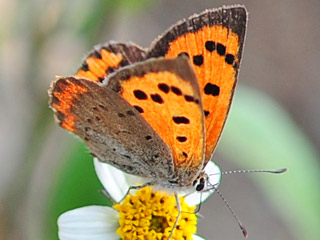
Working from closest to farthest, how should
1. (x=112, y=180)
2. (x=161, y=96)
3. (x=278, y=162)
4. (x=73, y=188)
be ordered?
(x=161, y=96), (x=112, y=180), (x=73, y=188), (x=278, y=162)

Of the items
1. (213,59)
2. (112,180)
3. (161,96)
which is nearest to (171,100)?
(161,96)

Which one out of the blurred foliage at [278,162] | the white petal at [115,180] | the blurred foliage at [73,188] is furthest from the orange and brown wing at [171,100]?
the blurred foliage at [278,162]

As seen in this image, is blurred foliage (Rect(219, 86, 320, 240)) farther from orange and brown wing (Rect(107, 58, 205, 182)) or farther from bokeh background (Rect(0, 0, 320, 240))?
orange and brown wing (Rect(107, 58, 205, 182))

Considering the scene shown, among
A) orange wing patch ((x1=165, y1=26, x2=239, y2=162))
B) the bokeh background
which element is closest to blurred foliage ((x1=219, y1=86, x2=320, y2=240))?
the bokeh background

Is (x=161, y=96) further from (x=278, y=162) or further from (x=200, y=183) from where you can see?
(x=278, y=162)

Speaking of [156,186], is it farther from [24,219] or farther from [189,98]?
[24,219]

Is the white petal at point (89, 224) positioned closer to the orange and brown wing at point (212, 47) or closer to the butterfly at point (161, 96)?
the butterfly at point (161, 96)
